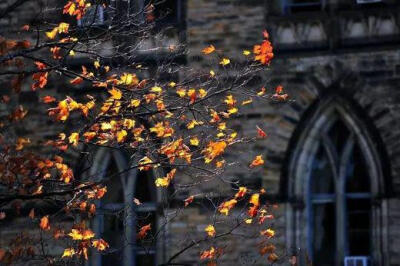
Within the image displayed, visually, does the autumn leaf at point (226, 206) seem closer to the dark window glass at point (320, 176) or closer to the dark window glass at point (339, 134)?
the dark window glass at point (320, 176)

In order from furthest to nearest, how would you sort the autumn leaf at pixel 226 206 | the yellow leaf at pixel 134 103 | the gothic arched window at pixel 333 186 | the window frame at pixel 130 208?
the window frame at pixel 130 208 < the gothic arched window at pixel 333 186 < the autumn leaf at pixel 226 206 < the yellow leaf at pixel 134 103

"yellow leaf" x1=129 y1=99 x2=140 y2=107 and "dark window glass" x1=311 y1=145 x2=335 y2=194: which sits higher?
"yellow leaf" x1=129 y1=99 x2=140 y2=107

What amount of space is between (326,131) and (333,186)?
0.81 meters

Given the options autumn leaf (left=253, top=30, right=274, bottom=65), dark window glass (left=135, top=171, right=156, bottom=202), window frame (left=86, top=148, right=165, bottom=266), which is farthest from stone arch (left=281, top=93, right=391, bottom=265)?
dark window glass (left=135, top=171, right=156, bottom=202)

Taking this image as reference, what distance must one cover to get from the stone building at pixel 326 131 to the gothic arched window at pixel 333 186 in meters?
0.01

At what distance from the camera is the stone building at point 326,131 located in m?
14.5

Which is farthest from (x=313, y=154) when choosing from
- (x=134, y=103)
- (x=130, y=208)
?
(x=134, y=103)

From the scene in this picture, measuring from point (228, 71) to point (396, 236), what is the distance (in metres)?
3.40

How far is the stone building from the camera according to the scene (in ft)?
47.6

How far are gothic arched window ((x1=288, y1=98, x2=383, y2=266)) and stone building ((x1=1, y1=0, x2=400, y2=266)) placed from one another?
0.6 inches

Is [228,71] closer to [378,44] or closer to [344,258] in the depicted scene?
[378,44]

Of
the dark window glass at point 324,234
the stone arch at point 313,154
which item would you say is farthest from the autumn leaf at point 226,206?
the dark window glass at point 324,234

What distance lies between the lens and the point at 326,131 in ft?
48.9

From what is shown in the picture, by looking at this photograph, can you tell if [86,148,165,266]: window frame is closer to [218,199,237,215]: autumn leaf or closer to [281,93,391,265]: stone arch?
[218,199,237,215]: autumn leaf
